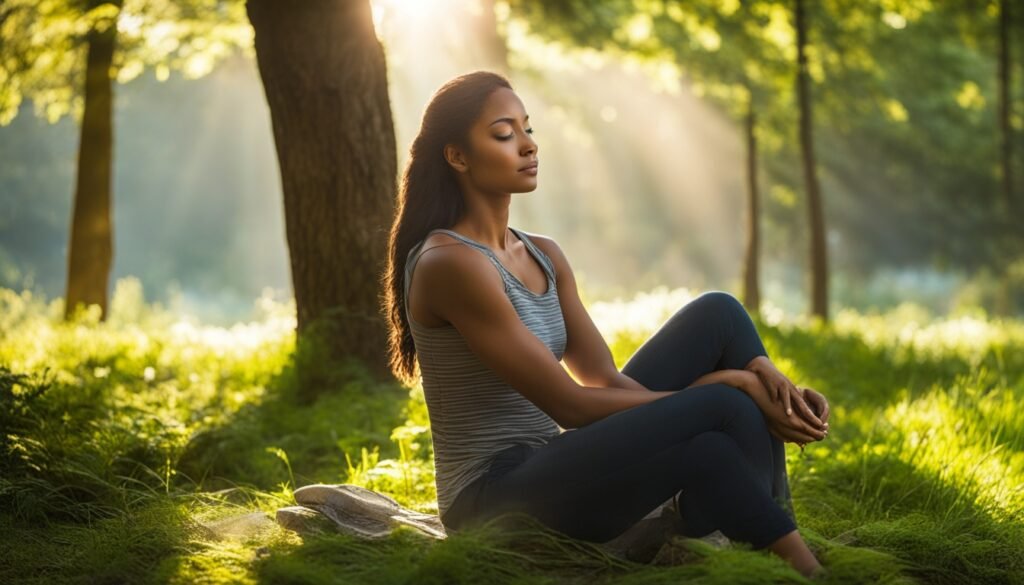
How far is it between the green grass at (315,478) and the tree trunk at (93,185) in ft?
12.9

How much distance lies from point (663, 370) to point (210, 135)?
177 ft

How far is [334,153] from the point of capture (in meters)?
6.52

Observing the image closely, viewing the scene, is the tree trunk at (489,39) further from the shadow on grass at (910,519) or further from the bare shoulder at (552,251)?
the bare shoulder at (552,251)

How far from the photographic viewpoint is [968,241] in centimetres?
3531

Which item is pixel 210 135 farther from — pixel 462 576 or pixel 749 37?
pixel 462 576

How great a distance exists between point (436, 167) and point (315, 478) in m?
2.16

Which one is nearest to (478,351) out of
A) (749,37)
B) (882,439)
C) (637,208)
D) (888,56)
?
(882,439)

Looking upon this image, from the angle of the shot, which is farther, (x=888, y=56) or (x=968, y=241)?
(x=968, y=241)

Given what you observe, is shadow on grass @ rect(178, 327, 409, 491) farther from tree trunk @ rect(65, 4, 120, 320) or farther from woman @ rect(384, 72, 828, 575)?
tree trunk @ rect(65, 4, 120, 320)

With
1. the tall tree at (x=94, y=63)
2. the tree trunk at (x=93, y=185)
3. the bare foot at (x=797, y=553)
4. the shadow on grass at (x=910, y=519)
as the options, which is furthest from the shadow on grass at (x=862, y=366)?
the tree trunk at (x=93, y=185)

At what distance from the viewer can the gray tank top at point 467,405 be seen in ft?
11.8

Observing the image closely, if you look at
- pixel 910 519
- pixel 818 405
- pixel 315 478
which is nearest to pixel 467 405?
pixel 818 405

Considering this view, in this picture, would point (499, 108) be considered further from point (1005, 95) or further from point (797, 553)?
point (1005, 95)

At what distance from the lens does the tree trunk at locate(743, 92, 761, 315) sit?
17.1 m
